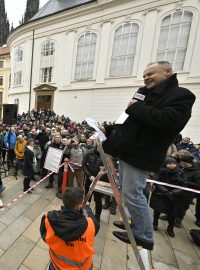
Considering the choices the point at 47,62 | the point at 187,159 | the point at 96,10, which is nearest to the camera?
the point at 187,159

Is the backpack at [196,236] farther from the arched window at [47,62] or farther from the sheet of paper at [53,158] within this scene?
the arched window at [47,62]

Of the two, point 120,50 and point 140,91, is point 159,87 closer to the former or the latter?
point 140,91

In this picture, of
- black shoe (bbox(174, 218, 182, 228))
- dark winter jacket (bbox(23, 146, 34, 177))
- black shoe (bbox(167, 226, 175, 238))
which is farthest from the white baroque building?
dark winter jacket (bbox(23, 146, 34, 177))

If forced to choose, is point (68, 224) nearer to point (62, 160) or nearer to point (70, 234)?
point (70, 234)

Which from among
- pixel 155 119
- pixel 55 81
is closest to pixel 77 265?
pixel 155 119

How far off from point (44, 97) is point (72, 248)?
837 inches

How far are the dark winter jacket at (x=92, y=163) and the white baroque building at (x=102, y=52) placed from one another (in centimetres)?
1214

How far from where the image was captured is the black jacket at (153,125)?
4.55 ft

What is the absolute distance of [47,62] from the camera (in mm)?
20594

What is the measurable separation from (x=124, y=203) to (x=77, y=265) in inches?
30.8

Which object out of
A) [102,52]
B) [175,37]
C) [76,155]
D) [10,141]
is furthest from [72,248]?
[102,52]

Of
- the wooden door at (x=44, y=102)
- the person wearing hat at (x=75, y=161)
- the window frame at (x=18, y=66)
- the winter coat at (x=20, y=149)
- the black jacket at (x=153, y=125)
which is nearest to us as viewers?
the black jacket at (x=153, y=125)

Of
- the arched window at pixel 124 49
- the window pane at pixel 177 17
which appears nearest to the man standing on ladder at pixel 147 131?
the arched window at pixel 124 49

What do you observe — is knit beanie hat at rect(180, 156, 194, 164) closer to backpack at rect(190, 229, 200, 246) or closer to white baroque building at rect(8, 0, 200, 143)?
backpack at rect(190, 229, 200, 246)
